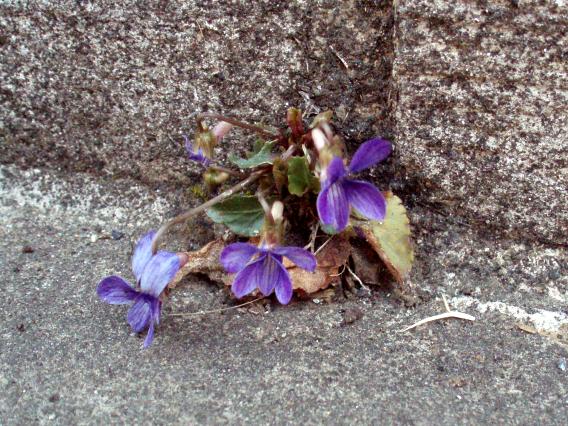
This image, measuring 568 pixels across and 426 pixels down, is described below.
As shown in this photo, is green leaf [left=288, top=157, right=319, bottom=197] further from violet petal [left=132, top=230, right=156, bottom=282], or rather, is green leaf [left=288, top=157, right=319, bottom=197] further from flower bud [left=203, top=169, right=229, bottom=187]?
violet petal [left=132, top=230, right=156, bottom=282]

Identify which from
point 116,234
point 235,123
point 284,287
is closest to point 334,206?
point 284,287

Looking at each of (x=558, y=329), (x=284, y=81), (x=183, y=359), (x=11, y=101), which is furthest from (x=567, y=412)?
(x=11, y=101)

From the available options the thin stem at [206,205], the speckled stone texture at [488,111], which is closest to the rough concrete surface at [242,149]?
the speckled stone texture at [488,111]

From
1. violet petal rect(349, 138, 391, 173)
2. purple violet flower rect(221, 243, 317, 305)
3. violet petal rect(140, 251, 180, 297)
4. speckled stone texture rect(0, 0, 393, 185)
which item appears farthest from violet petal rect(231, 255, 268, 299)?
speckled stone texture rect(0, 0, 393, 185)

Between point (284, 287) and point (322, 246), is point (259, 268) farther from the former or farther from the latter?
point (322, 246)

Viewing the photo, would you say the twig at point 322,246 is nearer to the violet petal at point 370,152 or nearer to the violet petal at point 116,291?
the violet petal at point 370,152

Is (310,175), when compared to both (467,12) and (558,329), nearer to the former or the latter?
(467,12)

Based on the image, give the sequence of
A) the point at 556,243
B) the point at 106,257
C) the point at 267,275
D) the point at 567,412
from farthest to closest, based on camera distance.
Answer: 1. the point at 106,257
2. the point at 556,243
3. the point at 267,275
4. the point at 567,412
